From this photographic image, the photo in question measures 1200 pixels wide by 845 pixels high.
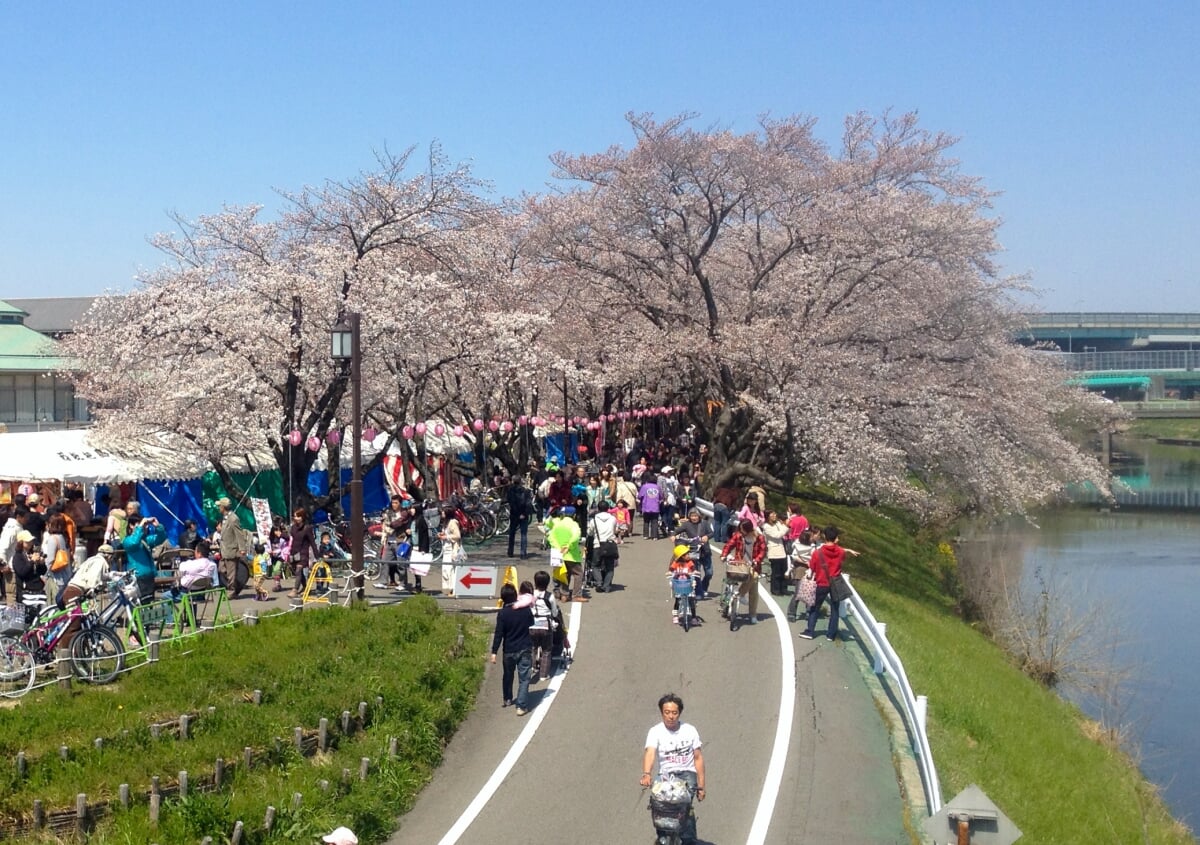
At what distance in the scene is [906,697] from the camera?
1264cm

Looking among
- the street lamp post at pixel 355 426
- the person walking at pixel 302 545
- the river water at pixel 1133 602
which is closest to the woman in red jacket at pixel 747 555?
the street lamp post at pixel 355 426

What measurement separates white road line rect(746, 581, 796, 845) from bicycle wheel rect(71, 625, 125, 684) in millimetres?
7098

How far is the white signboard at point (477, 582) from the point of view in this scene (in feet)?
60.4

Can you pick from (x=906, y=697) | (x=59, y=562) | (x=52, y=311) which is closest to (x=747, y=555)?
(x=906, y=697)

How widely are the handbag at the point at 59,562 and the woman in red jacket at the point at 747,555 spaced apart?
360 inches

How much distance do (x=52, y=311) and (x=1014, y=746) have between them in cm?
6521

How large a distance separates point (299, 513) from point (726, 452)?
17309 mm

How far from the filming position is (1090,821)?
14805mm

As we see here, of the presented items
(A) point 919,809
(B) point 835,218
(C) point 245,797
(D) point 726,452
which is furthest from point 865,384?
(C) point 245,797

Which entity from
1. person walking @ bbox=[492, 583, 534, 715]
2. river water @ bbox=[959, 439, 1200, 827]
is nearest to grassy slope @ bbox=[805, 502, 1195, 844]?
river water @ bbox=[959, 439, 1200, 827]

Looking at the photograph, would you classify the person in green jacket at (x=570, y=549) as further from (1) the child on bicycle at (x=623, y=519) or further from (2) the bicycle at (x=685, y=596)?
(1) the child on bicycle at (x=623, y=519)

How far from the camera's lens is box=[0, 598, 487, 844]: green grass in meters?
10.3

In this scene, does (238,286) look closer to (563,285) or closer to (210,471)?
(210,471)

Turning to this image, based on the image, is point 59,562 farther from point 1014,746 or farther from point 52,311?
point 52,311
